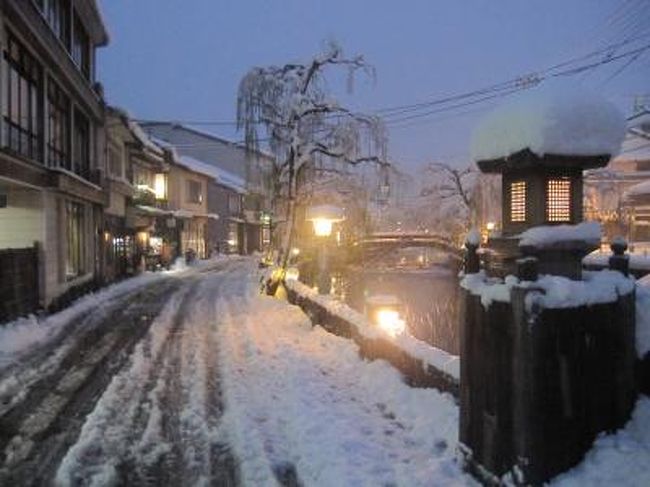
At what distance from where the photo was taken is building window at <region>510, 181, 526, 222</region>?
728 cm

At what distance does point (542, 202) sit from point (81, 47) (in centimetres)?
2420

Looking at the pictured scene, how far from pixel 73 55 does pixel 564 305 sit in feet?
75.4

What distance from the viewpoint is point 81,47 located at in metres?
27.1

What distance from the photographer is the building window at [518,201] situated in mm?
7281

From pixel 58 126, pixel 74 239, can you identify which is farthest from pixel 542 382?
pixel 74 239

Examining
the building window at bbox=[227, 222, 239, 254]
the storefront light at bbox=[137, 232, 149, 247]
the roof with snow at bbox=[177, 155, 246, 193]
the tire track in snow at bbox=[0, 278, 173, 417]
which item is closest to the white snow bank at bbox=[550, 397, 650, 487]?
the tire track in snow at bbox=[0, 278, 173, 417]

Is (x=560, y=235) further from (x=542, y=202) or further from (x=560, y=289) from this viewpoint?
(x=560, y=289)

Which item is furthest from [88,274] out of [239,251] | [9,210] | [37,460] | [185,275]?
[239,251]

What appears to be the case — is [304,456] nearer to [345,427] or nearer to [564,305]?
[345,427]

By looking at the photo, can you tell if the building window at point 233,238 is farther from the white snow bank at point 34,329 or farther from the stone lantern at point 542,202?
the stone lantern at point 542,202

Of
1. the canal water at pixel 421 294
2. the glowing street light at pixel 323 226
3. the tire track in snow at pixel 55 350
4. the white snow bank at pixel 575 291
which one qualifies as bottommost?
the canal water at pixel 421 294

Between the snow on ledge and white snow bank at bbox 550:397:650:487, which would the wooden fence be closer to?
the snow on ledge

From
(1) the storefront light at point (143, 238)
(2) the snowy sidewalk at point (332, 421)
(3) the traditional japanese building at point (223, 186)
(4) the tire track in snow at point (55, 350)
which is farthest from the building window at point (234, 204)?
(2) the snowy sidewalk at point (332, 421)

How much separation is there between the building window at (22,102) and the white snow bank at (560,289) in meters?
13.2
